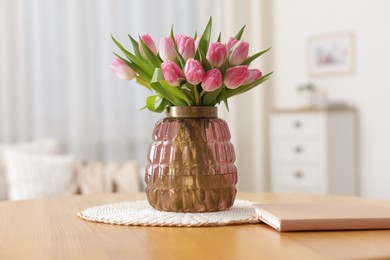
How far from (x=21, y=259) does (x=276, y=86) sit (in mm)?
4688

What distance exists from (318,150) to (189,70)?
3422mm

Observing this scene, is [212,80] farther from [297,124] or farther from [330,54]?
[330,54]

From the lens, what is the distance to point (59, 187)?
4012mm

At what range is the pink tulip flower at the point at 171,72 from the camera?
159 centimetres

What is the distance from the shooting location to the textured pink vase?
5.36 feet

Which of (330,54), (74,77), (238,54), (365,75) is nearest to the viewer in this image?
(238,54)

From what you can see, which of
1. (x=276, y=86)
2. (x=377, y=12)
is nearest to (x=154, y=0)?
(x=276, y=86)

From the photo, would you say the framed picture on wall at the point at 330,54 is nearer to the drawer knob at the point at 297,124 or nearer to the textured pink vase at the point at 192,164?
the drawer knob at the point at 297,124

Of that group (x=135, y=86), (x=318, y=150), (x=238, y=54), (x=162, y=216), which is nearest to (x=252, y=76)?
(x=238, y=54)

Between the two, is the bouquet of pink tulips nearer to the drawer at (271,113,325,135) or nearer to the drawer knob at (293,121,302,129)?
the drawer at (271,113,325,135)

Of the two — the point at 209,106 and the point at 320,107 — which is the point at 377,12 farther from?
the point at 209,106

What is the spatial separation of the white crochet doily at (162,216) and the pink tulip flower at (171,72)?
308 mm

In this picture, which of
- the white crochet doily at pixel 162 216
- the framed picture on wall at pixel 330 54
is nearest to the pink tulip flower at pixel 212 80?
the white crochet doily at pixel 162 216

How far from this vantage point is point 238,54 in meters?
1.67
